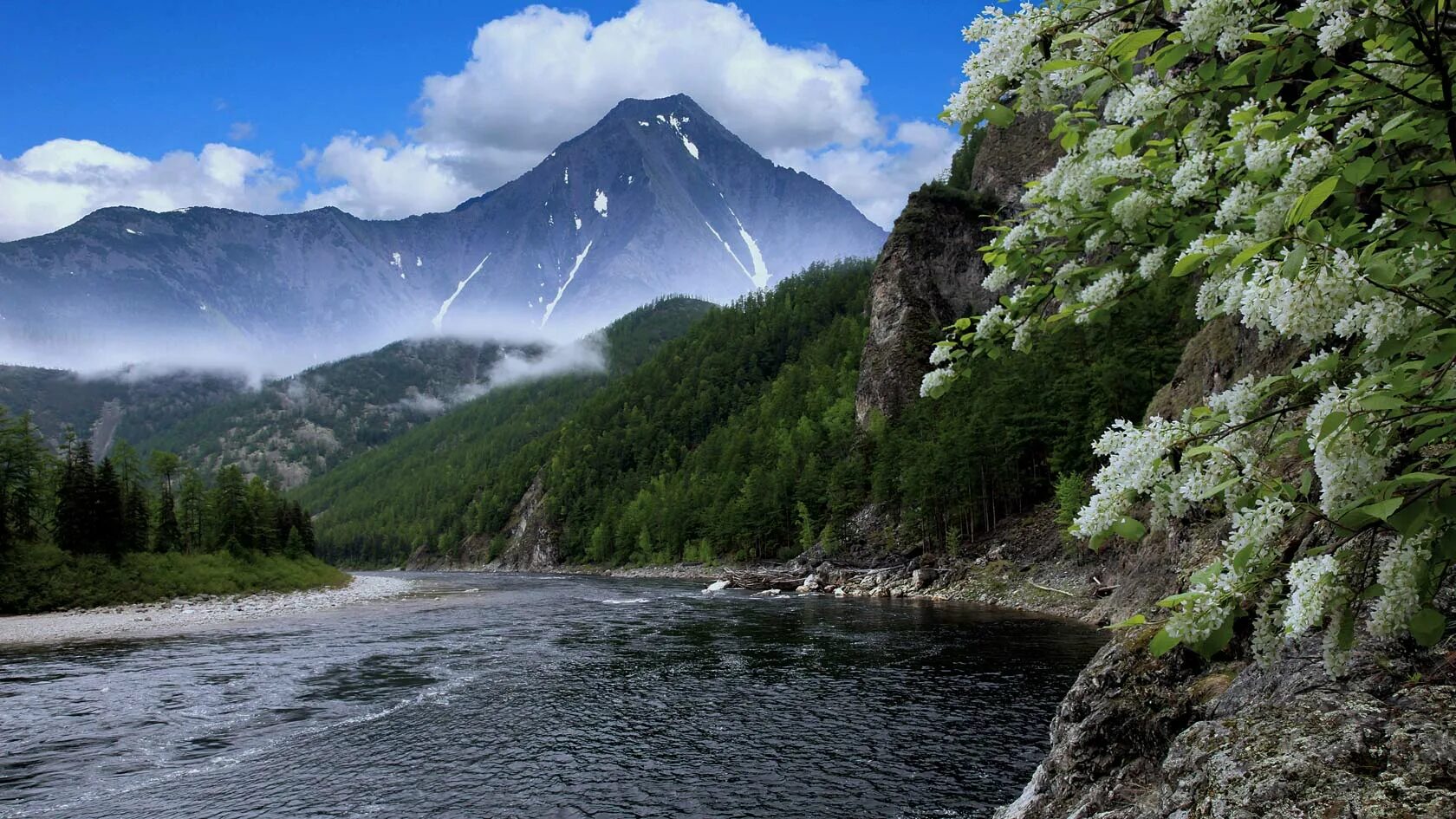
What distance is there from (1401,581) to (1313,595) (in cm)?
39

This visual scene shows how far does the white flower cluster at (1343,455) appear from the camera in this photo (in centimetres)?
368

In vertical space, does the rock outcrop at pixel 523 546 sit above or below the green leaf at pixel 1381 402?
below

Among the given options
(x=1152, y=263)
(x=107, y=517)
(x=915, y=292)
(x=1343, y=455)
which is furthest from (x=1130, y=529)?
(x=915, y=292)

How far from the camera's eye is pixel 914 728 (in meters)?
20.5

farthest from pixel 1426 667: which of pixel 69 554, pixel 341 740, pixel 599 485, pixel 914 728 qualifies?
pixel 599 485

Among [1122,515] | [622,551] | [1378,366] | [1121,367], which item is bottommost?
[622,551]

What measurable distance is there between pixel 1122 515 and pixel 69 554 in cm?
8417

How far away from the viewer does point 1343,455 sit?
3.83m

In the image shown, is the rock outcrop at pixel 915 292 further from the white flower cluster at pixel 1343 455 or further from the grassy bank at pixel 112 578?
the white flower cluster at pixel 1343 455

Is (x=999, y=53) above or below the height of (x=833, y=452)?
below

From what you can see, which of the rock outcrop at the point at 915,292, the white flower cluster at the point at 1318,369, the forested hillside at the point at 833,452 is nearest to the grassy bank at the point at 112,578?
the forested hillside at the point at 833,452

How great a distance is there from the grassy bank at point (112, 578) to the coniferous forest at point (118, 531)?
0.08 metres

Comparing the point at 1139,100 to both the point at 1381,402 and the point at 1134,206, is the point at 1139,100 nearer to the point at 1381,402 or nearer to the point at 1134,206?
the point at 1134,206

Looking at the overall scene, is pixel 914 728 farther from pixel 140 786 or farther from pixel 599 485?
pixel 599 485
